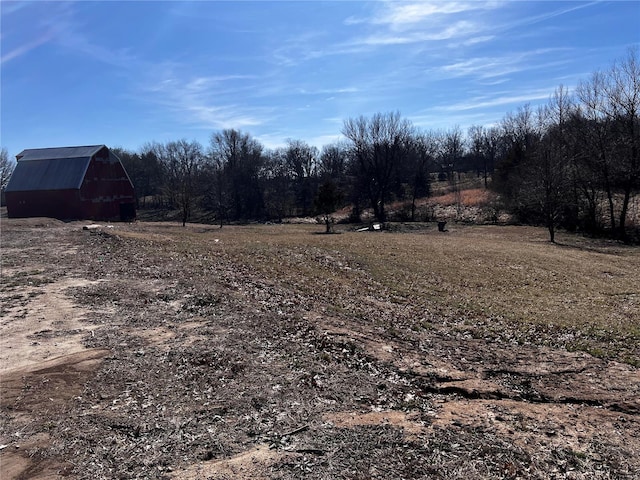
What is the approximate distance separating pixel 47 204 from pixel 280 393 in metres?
41.8

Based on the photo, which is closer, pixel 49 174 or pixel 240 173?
pixel 49 174

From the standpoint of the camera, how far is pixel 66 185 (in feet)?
128

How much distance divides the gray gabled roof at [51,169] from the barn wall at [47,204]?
477 mm

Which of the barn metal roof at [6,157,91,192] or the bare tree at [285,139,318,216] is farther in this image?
the bare tree at [285,139,318,216]

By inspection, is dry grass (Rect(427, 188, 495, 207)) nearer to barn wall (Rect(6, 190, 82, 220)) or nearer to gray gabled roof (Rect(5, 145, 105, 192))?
gray gabled roof (Rect(5, 145, 105, 192))

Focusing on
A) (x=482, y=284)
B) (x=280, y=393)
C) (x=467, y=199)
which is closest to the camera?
(x=280, y=393)

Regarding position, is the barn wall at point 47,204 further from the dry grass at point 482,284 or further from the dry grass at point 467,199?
the dry grass at point 467,199

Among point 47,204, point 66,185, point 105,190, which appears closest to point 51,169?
point 66,185

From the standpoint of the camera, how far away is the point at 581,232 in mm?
37812

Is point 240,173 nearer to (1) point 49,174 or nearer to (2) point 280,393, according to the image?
(1) point 49,174

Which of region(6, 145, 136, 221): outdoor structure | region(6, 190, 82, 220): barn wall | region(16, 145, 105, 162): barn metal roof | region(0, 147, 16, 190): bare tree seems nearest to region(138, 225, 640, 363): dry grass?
region(6, 190, 82, 220): barn wall

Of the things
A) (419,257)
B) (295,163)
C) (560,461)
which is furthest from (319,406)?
(295,163)

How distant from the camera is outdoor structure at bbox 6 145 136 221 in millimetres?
39281

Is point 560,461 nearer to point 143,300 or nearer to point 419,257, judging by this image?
point 143,300
